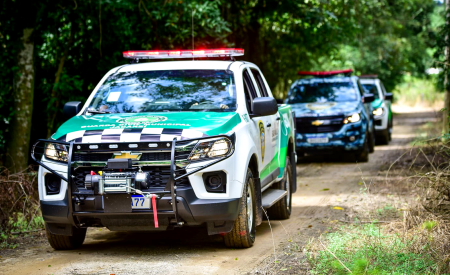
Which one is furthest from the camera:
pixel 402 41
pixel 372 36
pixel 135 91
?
pixel 402 41

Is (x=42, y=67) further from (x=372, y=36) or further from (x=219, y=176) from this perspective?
(x=372, y=36)

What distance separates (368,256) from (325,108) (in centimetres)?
994

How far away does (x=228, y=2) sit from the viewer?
1756 cm

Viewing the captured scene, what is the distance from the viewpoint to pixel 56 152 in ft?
22.2

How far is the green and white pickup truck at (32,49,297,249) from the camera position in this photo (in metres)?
6.43

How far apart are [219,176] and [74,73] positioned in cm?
851

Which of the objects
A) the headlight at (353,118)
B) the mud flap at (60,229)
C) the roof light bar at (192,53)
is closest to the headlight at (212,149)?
the mud flap at (60,229)

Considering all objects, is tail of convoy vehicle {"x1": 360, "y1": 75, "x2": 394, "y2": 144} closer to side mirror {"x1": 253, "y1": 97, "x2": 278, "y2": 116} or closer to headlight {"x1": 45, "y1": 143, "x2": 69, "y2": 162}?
side mirror {"x1": 253, "y1": 97, "x2": 278, "y2": 116}

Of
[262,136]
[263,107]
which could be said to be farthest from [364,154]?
[263,107]

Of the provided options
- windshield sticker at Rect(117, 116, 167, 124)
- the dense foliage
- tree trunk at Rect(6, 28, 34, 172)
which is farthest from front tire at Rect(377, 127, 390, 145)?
windshield sticker at Rect(117, 116, 167, 124)

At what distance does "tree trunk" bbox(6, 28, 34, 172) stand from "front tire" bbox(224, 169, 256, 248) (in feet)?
21.0

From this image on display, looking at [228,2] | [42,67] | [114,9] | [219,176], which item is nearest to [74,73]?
[42,67]

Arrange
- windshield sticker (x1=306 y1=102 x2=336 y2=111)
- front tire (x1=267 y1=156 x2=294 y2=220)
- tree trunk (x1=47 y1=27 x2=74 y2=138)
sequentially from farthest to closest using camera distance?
windshield sticker (x1=306 y1=102 x2=336 y2=111) < tree trunk (x1=47 y1=27 x2=74 y2=138) < front tire (x1=267 y1=156 x2=294 y2=220)

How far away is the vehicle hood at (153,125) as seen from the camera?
21.5 feet
